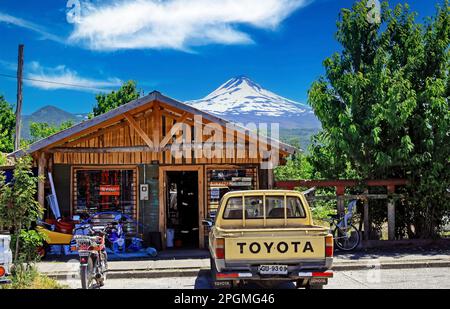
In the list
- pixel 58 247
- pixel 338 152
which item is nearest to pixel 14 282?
pixel 58 247

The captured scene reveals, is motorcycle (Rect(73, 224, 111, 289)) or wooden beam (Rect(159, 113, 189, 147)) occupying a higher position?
wooden beam (Rect(159, 113, 189, 147))

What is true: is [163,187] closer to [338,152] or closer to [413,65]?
[338,152]

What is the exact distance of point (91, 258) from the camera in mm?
9664

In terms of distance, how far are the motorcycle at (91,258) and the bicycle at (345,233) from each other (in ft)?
22.0

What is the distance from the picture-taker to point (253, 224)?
1000cm

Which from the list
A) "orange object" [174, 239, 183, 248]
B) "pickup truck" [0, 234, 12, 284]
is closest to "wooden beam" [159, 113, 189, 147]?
"orange object" [174, 239, 183, 248]

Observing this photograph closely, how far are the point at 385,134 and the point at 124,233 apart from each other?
801cm

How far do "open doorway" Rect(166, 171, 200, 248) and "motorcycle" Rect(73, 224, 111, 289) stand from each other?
6.77 metres

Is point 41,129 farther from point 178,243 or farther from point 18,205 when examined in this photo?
point 18,205

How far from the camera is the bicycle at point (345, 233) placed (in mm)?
14555

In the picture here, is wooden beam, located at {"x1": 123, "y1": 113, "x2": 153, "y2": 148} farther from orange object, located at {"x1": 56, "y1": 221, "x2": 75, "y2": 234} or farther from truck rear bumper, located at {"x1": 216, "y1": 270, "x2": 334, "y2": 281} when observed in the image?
truck rear bumper, located at {"x1": 216, "y1": 270, "x2": 334, "y2": 281}

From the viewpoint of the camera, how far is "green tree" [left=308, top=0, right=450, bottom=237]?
14.3 m

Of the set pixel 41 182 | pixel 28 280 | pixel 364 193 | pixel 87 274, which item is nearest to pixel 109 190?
pixel 41 182

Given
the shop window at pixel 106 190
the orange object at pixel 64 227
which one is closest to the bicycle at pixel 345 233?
the shop window at pixel 106 190
